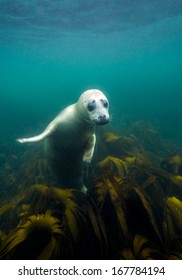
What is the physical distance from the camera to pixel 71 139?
3.63 meters

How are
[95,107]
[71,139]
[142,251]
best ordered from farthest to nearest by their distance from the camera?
[71,139], [95,107], [142,251]

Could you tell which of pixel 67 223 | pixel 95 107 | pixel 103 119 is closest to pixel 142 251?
pixel 67 223

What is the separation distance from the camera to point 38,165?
5.84 metres

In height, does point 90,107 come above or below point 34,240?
above

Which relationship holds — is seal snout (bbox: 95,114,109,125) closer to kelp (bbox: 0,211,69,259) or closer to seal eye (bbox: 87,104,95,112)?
seal eye (bbox: 87,104,95,112)

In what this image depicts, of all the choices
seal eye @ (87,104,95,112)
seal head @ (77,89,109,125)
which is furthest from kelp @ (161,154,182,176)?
seal eye @ (87,104,95,112)

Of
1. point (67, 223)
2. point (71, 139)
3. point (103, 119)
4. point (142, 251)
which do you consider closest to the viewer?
point (142, 251)

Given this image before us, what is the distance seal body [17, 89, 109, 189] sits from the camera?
3.39m

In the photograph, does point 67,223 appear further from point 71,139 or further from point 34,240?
point 71,139

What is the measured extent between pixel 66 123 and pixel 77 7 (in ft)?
40.1

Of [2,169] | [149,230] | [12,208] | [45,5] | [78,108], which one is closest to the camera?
[149,230]

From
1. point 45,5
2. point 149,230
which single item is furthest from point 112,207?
point 45,5

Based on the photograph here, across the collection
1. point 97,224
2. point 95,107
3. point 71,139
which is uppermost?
point 95,107
